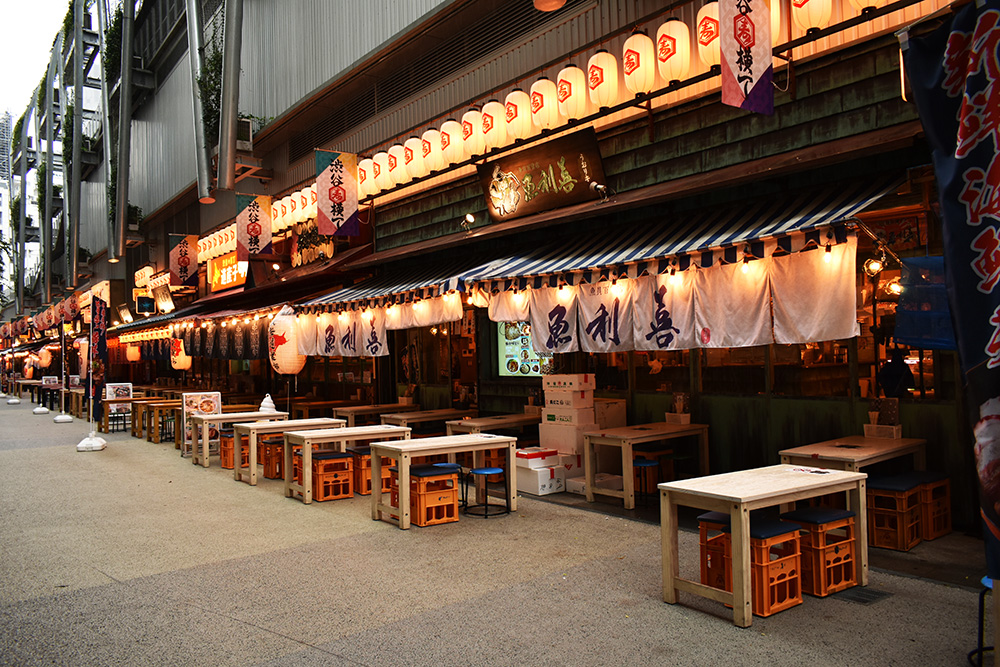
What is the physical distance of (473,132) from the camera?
1278 centimetres

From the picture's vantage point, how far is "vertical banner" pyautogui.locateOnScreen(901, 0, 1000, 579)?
3.35 meters

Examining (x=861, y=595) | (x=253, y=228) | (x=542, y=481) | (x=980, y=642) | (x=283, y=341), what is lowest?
(x=861, y=595)

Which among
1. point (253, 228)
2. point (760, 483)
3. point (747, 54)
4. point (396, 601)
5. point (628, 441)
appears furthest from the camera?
point (253, 228)

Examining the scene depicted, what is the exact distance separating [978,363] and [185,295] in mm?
34439

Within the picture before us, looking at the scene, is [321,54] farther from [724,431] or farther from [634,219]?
[724,431]

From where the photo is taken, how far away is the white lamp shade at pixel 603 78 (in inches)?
402

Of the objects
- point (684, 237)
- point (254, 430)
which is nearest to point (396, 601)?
point (684, 237)

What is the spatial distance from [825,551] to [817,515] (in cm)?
31

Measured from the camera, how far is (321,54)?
65.8 feet

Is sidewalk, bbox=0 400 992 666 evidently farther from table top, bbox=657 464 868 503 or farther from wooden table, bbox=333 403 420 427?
wooden table, bbox=333 403 420 427

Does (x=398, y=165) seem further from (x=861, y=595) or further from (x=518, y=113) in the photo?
(x=861, y=595)

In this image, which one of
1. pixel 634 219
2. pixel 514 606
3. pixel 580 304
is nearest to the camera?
pixel 514 606

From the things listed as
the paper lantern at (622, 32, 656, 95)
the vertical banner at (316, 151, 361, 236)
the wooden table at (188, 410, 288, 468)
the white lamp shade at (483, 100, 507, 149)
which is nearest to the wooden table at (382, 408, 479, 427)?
the wooden table at (188, 410, 288, 468)

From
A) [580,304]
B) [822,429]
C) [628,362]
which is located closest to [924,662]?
[822,429]
